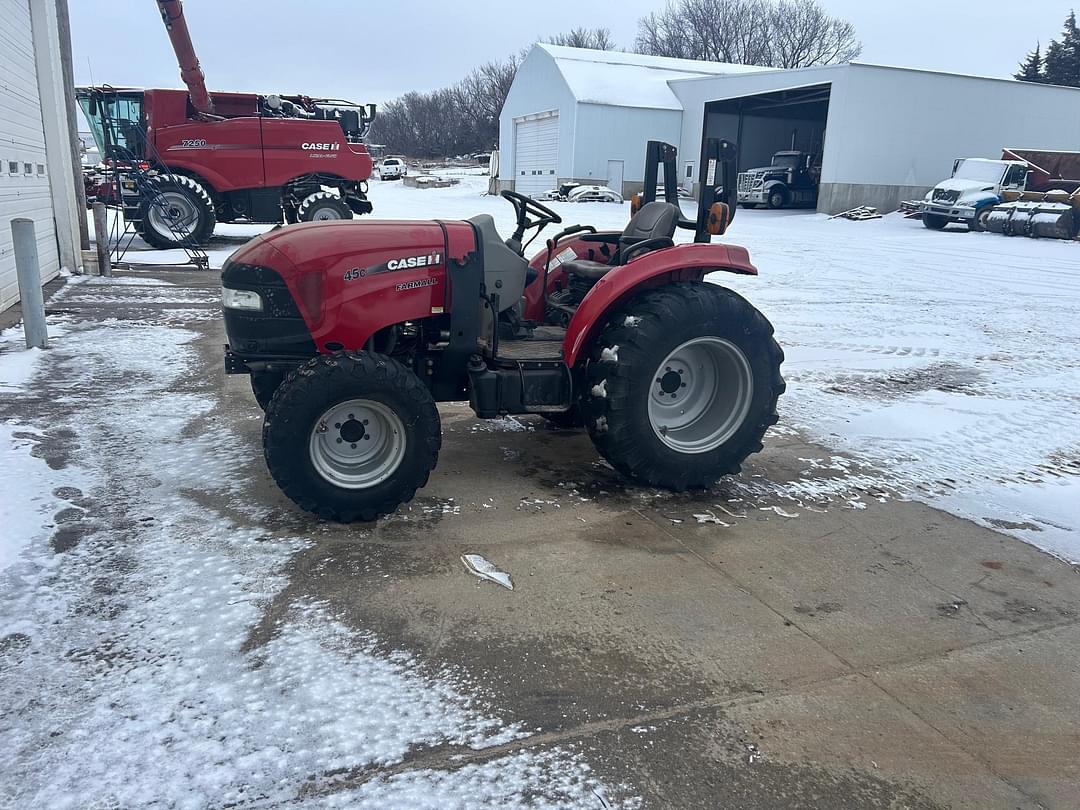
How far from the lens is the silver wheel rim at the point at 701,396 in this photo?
14.3ft

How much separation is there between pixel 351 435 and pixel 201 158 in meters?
12.1

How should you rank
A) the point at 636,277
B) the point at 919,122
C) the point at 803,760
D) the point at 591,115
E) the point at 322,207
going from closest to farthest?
1. the point at 803,760
2. the point at 636,277
3. the point at 322,207
4. the point at 919,122
5. the point at 591,115

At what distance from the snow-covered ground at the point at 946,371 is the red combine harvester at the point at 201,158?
28.7 inches

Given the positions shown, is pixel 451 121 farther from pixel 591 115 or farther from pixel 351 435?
pixel 351 435

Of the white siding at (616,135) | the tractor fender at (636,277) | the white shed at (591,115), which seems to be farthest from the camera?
the white shed at (591,115)

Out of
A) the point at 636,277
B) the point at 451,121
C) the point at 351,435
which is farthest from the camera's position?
the point at 451,121

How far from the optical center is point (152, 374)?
20.6 ft

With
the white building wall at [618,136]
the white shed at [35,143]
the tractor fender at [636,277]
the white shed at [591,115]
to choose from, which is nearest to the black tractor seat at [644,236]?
the tractor fender at [636,277]

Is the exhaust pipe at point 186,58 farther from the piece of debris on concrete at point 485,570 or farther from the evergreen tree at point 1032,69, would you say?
the evergreen tree at point 1032,69

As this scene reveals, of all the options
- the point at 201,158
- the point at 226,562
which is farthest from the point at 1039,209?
the point at 226,562

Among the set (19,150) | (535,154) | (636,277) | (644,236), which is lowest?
(636,277)

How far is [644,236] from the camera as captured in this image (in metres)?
4.74

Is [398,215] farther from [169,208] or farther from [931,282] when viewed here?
Answer: [931,282]

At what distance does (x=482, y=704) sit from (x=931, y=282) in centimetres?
1177
